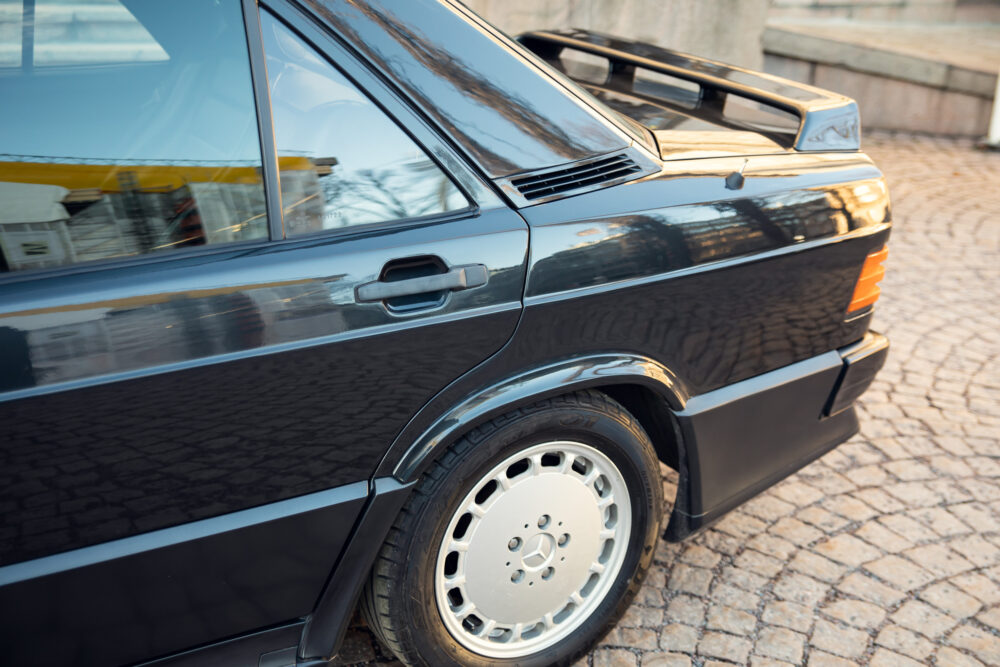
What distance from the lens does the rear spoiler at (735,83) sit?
245 cm

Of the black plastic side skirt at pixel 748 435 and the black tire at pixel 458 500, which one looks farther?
the black plastic side skirt at pixel 748 435

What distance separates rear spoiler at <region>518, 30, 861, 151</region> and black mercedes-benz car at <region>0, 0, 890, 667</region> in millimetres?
273

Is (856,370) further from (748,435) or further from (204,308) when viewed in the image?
(204,308)

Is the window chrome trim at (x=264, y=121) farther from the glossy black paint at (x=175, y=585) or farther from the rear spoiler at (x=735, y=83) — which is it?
the rear spoiler at (x=735, y=83)

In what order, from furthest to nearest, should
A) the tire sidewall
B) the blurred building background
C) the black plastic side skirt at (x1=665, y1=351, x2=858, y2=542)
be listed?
the blurred building background
the black plastic side skirt at (x1=665, y1=351, x2=858, y2=542)
the tire sidewall

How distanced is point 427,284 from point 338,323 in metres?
0.20

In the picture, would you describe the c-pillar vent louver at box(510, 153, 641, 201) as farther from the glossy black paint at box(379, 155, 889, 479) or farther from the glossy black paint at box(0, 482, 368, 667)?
the glossy black paint at box(0, 482, 368, 667)

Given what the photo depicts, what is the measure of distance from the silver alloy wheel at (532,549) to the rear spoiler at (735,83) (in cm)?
114

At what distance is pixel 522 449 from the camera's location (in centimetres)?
198

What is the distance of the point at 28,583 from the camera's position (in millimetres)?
1476

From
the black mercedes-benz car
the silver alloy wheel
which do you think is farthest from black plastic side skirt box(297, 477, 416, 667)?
the silver alloy wheel

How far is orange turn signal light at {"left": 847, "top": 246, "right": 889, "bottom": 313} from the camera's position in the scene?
8.23 ft

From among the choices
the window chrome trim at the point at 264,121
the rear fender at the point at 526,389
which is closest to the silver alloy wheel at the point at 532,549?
the rear fender at the point at 526,389

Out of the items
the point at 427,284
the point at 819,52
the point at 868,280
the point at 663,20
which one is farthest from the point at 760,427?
the point at 819,52
